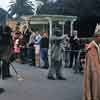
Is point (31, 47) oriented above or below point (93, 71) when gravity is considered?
below

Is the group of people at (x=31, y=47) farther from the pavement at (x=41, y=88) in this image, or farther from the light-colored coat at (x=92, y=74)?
the light-colored coat at (x=92, y=74)

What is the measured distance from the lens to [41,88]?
1339 cm

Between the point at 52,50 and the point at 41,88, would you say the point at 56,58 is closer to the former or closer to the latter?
the point at 52,50

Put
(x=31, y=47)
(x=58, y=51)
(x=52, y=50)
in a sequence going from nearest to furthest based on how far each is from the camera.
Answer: (x=58, y=51) → (x=52, y=50) → (x=31, y=47)

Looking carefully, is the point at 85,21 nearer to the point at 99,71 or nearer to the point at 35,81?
the point at 35,81

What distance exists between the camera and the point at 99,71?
883 centimetres

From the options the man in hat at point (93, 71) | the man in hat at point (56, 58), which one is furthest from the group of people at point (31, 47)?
the man in hat at point (93, 71)

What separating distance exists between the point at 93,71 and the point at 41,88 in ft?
15.5

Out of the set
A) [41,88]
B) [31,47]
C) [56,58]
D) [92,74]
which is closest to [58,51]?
[56,58]

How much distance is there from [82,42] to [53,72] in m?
4.71

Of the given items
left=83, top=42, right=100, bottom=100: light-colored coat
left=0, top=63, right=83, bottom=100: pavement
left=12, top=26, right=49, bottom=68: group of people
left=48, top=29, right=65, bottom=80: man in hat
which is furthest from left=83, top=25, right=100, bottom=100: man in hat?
left=12, top=26, right=49, bottom=68: group of people

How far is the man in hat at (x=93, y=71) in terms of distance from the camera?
8.81 meters

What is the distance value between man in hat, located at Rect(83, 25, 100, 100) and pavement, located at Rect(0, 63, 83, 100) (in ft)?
8.04

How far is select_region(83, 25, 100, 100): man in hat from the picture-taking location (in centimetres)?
881
